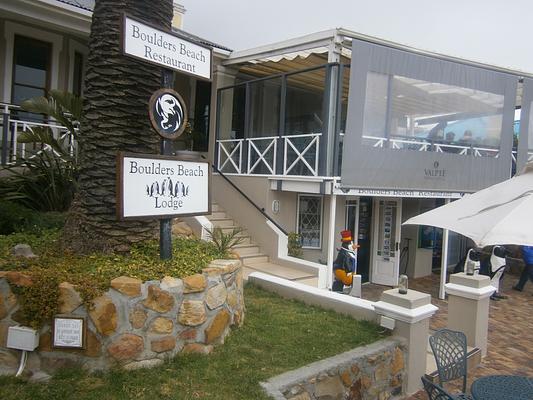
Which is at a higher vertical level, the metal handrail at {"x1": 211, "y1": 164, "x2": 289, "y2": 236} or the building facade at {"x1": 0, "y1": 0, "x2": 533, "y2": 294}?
the building facade at {"x1": 0, "y1": 0, "x2": 533, "y2": 294}

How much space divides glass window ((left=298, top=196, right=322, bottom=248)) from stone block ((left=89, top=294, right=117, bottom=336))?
6.98 metres

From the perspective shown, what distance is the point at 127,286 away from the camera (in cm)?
356

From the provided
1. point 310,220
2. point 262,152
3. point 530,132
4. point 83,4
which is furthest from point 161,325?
point 530,132

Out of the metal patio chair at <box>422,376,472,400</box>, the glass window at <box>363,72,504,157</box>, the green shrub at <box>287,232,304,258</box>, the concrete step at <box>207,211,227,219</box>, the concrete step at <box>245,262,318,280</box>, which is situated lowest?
the concrete step at <box>245,262,318,280</box>

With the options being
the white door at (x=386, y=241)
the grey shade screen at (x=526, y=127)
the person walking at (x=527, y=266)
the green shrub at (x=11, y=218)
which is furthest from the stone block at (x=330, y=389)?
the grey shade screen at (x=526, y=127)

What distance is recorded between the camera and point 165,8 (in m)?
4.47

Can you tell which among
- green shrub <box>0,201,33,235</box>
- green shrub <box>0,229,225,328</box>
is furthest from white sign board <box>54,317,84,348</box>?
green shrub <box>0,201,33,235</box>

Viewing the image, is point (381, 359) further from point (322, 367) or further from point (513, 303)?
point (513, 303)

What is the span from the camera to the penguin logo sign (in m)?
3.81

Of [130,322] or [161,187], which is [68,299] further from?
[161,187]

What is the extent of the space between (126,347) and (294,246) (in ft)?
20.1

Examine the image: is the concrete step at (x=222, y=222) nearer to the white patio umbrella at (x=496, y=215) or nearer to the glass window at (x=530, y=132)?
the white patio umbrella at (x=496, y=215)

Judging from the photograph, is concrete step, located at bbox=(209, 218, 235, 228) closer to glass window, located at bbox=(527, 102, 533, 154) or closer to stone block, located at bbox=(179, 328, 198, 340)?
stone block, located at bbox=(179, 328, 198, 340)

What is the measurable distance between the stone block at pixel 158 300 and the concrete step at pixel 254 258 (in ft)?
16.9
